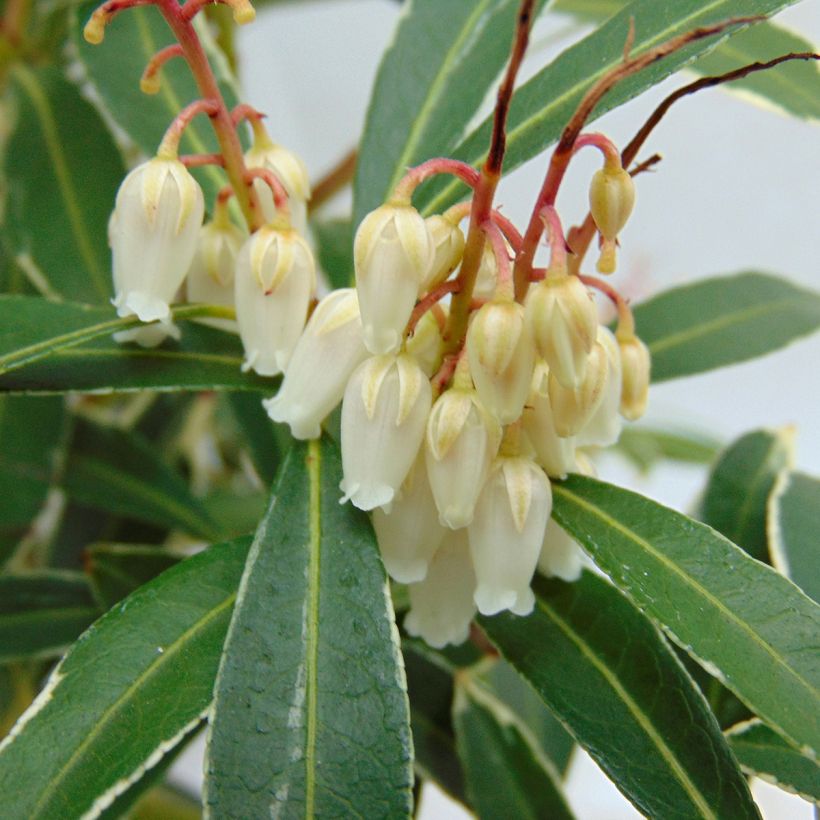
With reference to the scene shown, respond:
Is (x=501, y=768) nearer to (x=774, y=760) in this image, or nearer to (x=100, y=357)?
(x=774, y=760)

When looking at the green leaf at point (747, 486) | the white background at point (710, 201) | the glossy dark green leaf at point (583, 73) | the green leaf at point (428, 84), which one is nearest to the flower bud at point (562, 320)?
the glossy dark green leaf at point (583, 73)

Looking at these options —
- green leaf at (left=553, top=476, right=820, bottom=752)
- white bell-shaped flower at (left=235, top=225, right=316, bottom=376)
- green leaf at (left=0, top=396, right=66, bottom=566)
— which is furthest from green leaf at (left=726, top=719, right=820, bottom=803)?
green leaf at (left=0, top=396, right=66, bottom=566)

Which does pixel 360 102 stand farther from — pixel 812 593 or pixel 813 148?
pixel 812 593

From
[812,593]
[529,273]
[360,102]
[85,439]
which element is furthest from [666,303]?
[360,102]

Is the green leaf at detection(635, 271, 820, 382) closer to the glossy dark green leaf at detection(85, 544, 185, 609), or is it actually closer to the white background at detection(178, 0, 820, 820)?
the glossy dark green leaf at detection(85, 544, 185, 609)

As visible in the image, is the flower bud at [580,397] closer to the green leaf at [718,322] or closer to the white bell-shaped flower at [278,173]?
the white bell-shaped flower at [278,173]

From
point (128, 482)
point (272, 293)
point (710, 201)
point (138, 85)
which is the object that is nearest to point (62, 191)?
point (138, 85)

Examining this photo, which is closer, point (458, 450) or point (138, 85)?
point (458, 450)
